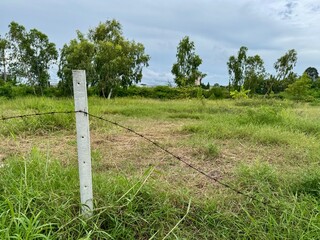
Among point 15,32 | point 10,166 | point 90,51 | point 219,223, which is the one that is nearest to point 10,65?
point 15,32

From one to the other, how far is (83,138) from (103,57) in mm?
16427

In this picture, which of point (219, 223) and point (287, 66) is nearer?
point (219, 223)

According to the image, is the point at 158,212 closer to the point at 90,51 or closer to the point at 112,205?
the point at 112,205

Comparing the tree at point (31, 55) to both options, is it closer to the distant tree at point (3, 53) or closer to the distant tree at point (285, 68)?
the distant tree at point (3, 53)

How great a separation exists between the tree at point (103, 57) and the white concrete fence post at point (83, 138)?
15.5m

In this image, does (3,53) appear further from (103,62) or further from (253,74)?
(253,74)

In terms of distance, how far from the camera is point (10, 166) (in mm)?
2027

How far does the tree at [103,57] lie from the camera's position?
16.3m

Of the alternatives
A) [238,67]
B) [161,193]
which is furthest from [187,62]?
[161,193]

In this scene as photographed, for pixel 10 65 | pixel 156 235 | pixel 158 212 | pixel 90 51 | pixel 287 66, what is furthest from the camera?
pixel 287 66

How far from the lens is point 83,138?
1423 mm

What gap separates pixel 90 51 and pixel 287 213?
16.5 meters

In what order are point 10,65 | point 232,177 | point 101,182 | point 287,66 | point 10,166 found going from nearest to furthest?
point 101,182 → point 10,166 → point 232,177 → point 10,65 → point 287,66

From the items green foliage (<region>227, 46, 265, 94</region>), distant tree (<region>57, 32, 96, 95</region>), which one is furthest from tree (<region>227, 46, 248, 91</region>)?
distant tree (<region>57, 32, 96, 95</region>)
